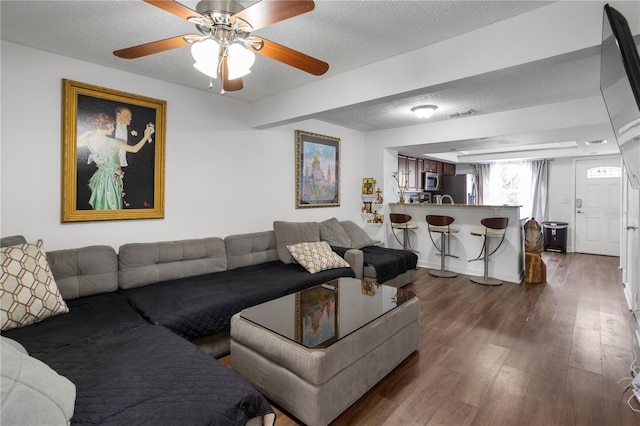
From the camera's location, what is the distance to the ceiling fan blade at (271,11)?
1410 millimetres

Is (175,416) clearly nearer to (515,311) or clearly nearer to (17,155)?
(17,155)

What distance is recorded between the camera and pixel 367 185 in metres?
5.57

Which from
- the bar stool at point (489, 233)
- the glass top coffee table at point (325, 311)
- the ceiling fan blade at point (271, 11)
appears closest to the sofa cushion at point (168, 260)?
the glass top coffee table at point (325, 311)

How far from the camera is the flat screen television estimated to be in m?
1.10

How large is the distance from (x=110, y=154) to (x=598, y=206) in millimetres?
8666

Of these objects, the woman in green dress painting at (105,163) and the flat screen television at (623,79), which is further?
the woman in green dress painting at (105,163)

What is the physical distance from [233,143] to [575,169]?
7.39m

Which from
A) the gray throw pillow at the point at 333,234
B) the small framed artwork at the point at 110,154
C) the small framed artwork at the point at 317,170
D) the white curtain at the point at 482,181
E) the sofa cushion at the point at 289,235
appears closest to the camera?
the small framed artwork at the point at 110,154

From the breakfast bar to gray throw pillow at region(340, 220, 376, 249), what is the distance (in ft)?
3.21

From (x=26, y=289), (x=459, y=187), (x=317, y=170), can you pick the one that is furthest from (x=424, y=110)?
(x=459, y=187)

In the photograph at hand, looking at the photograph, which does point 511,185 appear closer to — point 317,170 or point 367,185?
point 367,185

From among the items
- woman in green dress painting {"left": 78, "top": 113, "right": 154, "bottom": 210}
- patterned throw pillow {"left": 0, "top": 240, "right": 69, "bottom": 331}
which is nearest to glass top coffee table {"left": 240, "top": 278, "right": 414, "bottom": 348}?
patterned throw pillow {"left": 0, "top": 240, "right": 69, "bottom": 331}

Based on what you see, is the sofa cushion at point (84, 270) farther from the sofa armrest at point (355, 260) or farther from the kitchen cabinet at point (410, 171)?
the kitchen cabinet at point (410, 171)

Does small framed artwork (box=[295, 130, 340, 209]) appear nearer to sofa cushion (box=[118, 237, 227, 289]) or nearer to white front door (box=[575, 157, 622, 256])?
sofa cushion (box=[118, 237, 227, 289])
